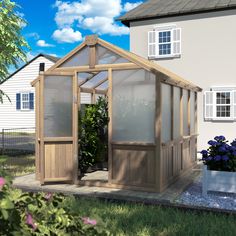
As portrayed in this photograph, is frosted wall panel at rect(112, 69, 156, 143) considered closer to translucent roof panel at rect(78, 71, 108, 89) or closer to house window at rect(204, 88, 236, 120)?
translucent roof panel at rect(78, 71, 108, 89)

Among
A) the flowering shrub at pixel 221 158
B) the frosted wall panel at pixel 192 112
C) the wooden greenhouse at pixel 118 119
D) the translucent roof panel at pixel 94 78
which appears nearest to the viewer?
the flowering shrub at pixel 221 158

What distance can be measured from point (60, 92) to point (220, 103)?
8683mm

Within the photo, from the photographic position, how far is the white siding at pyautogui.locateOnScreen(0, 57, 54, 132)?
27750 mm

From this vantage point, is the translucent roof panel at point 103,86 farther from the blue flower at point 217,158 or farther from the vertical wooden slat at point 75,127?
the blue flower at point 217,158

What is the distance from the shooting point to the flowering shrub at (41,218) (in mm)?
2252

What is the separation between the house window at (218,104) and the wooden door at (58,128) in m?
8.10

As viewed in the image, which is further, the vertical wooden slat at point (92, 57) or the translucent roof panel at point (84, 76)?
the translucent roof panel at point (84, 76)

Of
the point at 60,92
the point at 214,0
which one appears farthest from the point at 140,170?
the point at 214,0

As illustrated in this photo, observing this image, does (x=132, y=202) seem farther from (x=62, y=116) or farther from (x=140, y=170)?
(x=62, y=116)

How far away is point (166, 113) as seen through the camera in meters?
8.27

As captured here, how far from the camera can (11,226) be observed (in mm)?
2240

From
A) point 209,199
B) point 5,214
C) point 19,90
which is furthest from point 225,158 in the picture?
point 19,90

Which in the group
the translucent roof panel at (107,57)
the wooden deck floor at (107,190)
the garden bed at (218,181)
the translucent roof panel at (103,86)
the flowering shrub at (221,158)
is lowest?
the wooden deck floor at (107,190)

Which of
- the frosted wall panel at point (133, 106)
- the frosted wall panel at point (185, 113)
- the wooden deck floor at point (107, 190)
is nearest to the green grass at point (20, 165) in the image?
the wooden deck floor at point (107, 190)
